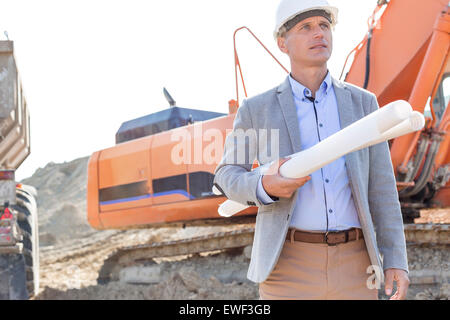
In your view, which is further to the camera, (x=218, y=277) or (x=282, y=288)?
(x=218, y=277)

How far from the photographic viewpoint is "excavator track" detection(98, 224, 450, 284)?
524 cm

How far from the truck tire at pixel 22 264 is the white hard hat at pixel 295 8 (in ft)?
13.7

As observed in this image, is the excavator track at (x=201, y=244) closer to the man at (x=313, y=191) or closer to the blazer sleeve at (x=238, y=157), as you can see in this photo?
the man at (x=313, y=191)

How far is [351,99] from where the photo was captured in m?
2.11

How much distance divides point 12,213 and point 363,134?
14.8ft

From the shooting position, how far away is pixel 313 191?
6.45ft

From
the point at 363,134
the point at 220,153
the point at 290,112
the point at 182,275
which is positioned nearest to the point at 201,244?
the point at 182,275

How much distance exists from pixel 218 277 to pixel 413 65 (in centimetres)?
338

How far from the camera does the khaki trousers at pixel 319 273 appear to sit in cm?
191

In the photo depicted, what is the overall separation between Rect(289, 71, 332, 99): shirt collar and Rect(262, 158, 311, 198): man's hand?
1.28 feet

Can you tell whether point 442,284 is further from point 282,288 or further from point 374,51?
point 282,288

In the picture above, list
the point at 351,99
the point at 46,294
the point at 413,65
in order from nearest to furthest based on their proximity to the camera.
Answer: the point at 351,99 → the point at 413,65 → the point at 46,294

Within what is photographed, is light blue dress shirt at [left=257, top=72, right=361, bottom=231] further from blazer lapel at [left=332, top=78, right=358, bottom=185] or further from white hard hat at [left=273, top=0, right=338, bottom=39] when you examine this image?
white hard hat at [left=273, top=0, right=338, bottom=39]
